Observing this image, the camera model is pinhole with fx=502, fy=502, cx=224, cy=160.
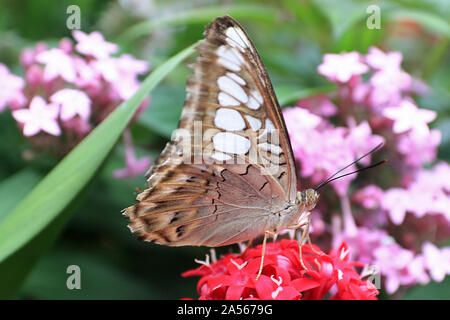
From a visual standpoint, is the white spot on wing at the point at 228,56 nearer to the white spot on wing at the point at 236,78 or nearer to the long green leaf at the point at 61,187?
the white spot on wing at the point at 236,78

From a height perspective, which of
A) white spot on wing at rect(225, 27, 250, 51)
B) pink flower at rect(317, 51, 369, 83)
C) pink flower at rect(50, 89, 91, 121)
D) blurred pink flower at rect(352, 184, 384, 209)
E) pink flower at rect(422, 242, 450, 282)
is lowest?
pink flower at rect(422, 242, 450, 282)

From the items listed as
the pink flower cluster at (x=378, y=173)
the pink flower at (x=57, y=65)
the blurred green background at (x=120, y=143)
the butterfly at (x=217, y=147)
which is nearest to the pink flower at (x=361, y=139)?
the pink flower cluster at (x=378, y=173)

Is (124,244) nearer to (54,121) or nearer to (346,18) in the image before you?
(54,121)

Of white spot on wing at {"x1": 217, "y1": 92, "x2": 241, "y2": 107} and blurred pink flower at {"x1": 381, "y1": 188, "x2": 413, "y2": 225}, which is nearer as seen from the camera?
white spot on wing at {"x1": 217, "y1": 92, "x2": 241, "y2": 107}

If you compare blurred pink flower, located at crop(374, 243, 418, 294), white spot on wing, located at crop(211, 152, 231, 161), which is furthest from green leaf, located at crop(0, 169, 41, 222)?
blurred pink flower, located at crop(374, 243, 418, 294)

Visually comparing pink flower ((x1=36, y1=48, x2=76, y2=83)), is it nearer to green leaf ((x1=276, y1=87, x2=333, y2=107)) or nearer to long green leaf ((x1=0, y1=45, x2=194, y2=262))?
long green leaf ((x1=0, y1=45, x2=194, y2=262))

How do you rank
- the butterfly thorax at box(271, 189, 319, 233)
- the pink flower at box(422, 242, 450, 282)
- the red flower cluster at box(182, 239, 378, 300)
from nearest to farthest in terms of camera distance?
the red flower cluster at box(182, 239, 378, 300) → the butterfly thorax at box(271, 189, 319, 233) → the pink flower at box(422, 242, 450, 282)
